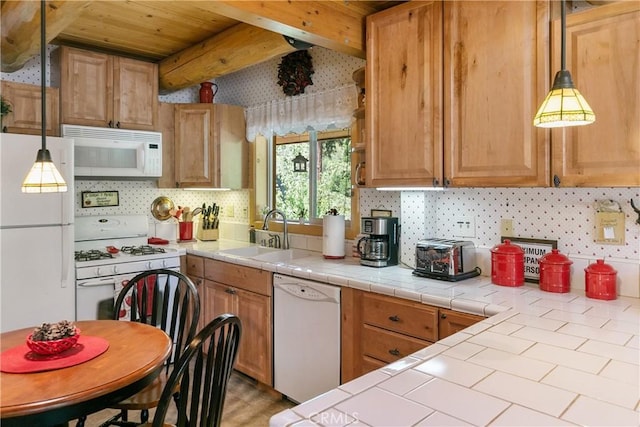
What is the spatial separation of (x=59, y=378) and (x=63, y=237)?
5.52ft

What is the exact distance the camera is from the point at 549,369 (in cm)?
111

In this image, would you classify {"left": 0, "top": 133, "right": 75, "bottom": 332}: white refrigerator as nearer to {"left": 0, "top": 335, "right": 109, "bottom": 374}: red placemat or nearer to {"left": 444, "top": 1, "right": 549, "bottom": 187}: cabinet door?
{"left": 0, "top": 335, "right": 109, "bottom": 374}: red placemat

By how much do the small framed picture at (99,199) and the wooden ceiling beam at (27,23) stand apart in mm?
1114

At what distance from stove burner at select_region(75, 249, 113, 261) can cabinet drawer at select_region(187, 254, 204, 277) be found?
592 millimetres

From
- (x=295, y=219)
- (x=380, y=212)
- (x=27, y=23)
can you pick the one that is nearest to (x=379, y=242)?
(x=380, y=212)

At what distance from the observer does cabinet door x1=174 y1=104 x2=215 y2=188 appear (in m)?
3.80

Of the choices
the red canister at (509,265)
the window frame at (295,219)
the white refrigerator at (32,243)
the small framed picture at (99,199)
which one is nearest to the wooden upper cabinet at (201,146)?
the window frame at (295,219)

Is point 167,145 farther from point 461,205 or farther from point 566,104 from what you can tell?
point 566,104

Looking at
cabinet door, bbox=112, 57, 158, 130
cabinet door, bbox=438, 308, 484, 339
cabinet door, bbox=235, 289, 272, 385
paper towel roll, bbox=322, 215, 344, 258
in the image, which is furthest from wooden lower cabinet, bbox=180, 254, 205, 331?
cabinet door, bbox=438, 308, 484, 339

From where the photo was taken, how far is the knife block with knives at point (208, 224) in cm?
411

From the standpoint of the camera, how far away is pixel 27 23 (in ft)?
7.99

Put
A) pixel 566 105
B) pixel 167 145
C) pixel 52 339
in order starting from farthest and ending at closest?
pixel 167 145 < pixel 52 339 < pixel 566 105

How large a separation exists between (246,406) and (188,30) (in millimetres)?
2707

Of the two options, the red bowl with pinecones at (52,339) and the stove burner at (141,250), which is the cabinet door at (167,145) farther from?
the red bowl with pinecones at (52,339)
